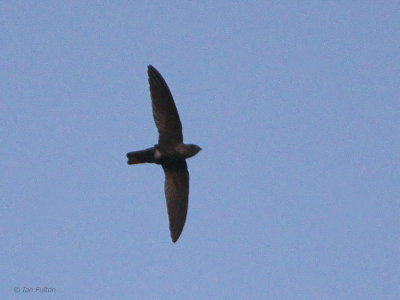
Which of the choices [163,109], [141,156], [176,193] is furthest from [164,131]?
[176,193]

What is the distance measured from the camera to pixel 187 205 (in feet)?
68.7

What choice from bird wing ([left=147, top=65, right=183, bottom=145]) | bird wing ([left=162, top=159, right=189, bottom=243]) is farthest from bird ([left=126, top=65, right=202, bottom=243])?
bird wing ([left=162, top=159, right=189, bottom=243])

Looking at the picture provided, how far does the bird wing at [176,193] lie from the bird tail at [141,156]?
559 millimetres

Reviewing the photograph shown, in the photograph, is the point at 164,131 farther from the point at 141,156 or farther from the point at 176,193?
the point at 176,193

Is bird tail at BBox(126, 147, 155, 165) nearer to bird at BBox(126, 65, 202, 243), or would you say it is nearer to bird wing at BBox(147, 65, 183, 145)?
bird at BBox(126, 65, 202, 243)

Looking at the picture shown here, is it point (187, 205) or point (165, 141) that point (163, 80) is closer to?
point (165, 141)

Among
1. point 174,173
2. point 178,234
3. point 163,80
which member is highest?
point 163,80

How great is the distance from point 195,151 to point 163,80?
1.70 metres

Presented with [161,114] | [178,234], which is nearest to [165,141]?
[161,114]

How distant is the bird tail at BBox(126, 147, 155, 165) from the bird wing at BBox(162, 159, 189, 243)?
559 mm

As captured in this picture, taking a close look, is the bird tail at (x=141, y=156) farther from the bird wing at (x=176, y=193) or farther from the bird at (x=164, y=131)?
the bird wing at (x=176, y=193)

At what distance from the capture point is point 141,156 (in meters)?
19.9

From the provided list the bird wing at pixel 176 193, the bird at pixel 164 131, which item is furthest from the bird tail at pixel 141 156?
the bird wing at pixel 176 193

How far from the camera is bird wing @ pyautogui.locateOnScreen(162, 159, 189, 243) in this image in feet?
67.5
